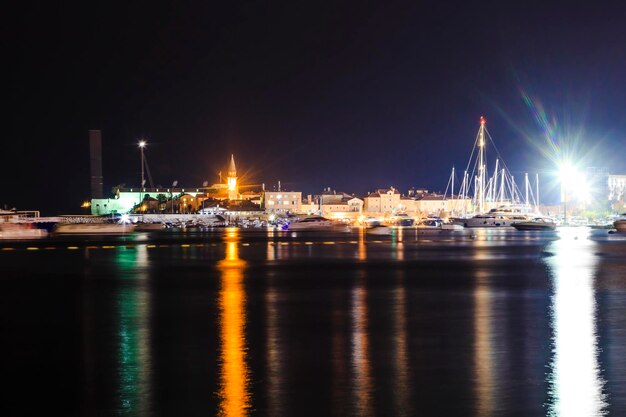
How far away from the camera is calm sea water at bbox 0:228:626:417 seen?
8.06 metres

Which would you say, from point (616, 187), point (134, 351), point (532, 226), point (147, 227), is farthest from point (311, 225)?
point (134, 351)

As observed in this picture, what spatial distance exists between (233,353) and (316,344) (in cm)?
133

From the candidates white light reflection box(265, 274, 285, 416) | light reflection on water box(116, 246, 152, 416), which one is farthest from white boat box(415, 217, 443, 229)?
white light reflection box(265, 274, 285, 416)

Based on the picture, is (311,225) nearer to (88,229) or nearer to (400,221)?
(400,221)

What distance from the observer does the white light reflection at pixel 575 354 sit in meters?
7.84

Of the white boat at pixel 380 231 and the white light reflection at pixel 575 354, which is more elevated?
the white boat at pixel 380 231

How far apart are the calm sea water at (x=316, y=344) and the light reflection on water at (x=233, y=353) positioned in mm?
31

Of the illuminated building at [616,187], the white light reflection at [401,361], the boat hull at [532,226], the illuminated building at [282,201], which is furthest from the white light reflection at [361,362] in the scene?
the illuminated building at [282,201]

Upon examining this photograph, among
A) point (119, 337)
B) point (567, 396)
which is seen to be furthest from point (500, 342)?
point (119, 337)

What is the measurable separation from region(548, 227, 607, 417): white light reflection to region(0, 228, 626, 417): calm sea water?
1.4 inches

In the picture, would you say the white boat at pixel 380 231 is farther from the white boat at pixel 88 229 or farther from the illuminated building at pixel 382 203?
the illuminated building at pixel 382 203

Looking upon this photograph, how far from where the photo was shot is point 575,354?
33.8 feet

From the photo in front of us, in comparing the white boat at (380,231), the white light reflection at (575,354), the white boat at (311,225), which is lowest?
the white light reflection at (575,354)

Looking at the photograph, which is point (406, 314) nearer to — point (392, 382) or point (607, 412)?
point (392, 382)
